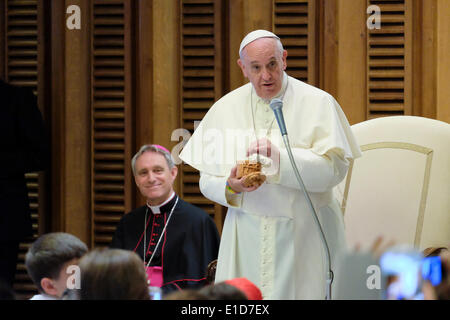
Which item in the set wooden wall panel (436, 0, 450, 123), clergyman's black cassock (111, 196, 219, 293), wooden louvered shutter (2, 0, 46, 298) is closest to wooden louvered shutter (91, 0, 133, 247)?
wooden louvered shutter (2, 0, 46, 298)

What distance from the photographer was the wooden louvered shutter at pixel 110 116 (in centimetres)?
596

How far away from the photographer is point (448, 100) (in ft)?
18.2

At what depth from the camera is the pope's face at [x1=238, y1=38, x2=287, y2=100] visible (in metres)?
3.62

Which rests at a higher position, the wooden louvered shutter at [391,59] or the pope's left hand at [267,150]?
the wooden louvered shutter at [391,59]

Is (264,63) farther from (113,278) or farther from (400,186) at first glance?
(113,278)

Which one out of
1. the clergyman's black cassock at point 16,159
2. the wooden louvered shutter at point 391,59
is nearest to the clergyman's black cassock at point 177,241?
the clergyman's black cassock at point 16,159

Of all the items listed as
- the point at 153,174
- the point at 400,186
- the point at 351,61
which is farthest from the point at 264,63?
the point at 351,61

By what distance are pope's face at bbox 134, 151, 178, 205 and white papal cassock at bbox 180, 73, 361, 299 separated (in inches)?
40.3

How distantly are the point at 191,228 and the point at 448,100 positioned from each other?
203 centimetres

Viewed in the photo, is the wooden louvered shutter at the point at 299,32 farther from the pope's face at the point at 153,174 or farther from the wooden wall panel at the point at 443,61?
the pope's face at the point at 153,174

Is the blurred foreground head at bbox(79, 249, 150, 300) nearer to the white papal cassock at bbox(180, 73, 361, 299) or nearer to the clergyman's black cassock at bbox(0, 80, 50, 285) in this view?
the white papal cassock at bbox(180, 73, 361, 299)

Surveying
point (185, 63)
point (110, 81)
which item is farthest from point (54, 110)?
point (185, 63)

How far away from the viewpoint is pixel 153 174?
15.9 ft

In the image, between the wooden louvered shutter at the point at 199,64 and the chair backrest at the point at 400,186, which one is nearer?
the chair backrest at the point at 400,186
